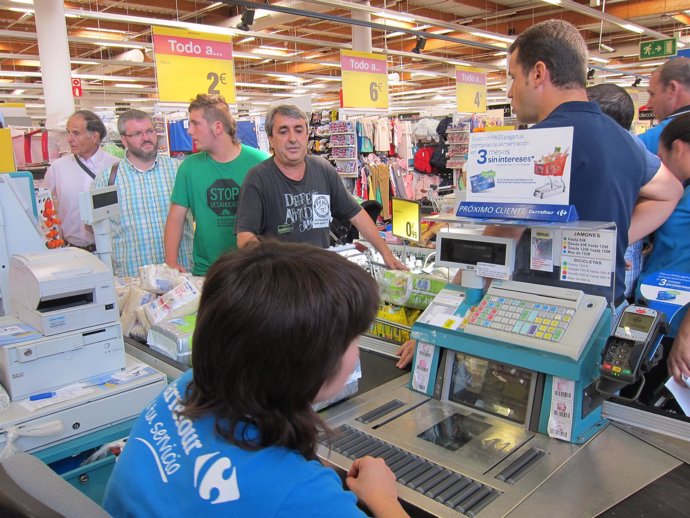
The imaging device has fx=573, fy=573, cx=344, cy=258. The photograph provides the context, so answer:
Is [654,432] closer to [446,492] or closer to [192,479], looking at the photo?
[446,492]

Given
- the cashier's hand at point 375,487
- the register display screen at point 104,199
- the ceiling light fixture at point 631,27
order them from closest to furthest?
the cashier's hand at point 375,487 < the register display screen at point 104,199 < the ceiling light fixture at point 631,27

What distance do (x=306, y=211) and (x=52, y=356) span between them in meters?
1.52

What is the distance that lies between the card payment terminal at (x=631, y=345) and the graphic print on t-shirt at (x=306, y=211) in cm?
186

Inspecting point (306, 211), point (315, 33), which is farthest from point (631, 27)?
point (306, 211)

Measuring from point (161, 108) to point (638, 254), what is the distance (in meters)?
6.00

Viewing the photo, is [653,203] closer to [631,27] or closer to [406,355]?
[406,355]

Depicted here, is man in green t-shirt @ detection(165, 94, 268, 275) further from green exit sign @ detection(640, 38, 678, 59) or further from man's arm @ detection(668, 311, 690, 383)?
green exit sign @ detection(640, 38, 678, 59)

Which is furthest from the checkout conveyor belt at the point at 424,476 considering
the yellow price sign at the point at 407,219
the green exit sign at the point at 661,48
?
the green exit sign at the point at 661,48

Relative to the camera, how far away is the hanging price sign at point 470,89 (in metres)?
11.8

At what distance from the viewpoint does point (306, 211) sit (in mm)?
3098

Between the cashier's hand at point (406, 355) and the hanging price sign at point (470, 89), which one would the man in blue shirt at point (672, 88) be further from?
the hanging price sign at point (470, 89)

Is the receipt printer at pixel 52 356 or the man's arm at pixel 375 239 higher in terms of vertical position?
the man's arm at pixel 375 239

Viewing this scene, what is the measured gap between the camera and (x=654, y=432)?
5.07ft

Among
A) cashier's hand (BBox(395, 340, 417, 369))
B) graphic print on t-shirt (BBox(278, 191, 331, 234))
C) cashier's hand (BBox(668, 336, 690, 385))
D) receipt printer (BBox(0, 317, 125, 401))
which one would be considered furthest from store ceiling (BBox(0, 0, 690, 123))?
cashier's hand (BBox(668, 336, 690, 385))
